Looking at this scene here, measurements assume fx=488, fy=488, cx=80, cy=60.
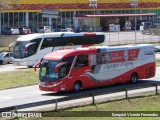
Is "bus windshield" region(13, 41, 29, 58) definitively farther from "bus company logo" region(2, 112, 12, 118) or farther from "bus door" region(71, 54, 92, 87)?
"bus company logo" region(2, 112, 12, 118)

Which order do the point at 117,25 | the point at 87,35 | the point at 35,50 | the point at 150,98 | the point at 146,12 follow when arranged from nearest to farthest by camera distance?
the point at 150,98, the point at 35,50, the point at 87,35, the point at 117,25, the point at 146,12

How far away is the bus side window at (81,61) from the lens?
27773 millimetres

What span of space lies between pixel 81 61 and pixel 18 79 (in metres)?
7.13

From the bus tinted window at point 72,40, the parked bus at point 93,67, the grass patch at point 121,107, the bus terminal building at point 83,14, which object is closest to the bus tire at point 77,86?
the parked bus at point 93,67

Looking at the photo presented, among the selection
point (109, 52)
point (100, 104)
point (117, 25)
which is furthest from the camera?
point (117, 25)

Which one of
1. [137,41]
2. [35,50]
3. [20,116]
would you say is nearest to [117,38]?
[137,41]

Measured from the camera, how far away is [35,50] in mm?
43312

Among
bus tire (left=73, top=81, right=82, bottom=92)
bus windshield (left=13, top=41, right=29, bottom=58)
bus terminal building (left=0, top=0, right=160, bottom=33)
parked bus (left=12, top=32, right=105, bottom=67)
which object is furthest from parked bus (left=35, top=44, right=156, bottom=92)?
bus terminal building (left=0, top=0, right=160, bottom=33)

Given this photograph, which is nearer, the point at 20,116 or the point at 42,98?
the point at 20,116

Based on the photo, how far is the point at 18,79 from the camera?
33625 mm

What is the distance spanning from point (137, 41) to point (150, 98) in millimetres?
44789

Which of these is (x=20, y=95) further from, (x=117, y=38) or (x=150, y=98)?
(x=117, y=38)

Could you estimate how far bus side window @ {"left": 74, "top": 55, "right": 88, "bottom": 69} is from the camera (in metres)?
27.8

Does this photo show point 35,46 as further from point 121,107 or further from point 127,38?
point 127,38
